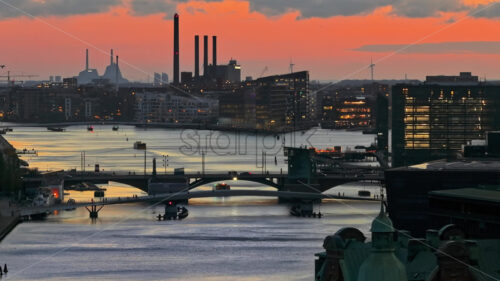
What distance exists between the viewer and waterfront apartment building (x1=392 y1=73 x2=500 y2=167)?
95.4m

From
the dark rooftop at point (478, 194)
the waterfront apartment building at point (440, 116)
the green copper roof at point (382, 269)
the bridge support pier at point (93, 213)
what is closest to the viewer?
the green copper roof at point (382, 269)

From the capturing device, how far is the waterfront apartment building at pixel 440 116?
95375 mm

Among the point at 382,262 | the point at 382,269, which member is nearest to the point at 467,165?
the point at 382,262

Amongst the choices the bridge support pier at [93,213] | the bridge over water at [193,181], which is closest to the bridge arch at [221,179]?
the bridge over water at [193,181]

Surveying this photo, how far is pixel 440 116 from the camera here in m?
97.4

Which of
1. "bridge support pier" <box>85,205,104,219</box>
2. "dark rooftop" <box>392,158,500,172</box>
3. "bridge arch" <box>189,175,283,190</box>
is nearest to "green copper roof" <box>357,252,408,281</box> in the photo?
"dark rooftop" <box>392,158,500,172</box>

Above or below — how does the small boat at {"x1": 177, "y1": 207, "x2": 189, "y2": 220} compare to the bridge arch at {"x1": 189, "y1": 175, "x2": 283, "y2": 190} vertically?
below

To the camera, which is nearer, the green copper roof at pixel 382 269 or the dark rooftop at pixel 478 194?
the green copper roof at pixel 382 269

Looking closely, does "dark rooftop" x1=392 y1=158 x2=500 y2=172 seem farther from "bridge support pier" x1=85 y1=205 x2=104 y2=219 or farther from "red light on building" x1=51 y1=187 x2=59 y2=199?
"red light on building" x1=51 y1=187 x2=59 y2=199

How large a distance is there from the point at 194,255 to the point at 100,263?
12.5 ft

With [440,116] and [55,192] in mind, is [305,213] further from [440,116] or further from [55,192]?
[440,116]

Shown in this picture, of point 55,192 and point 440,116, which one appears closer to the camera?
point 55,192

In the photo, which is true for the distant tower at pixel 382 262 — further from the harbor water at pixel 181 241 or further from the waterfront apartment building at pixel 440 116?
the waterfront apartment building at pixel 440 116

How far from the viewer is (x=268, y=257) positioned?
1825 inches
